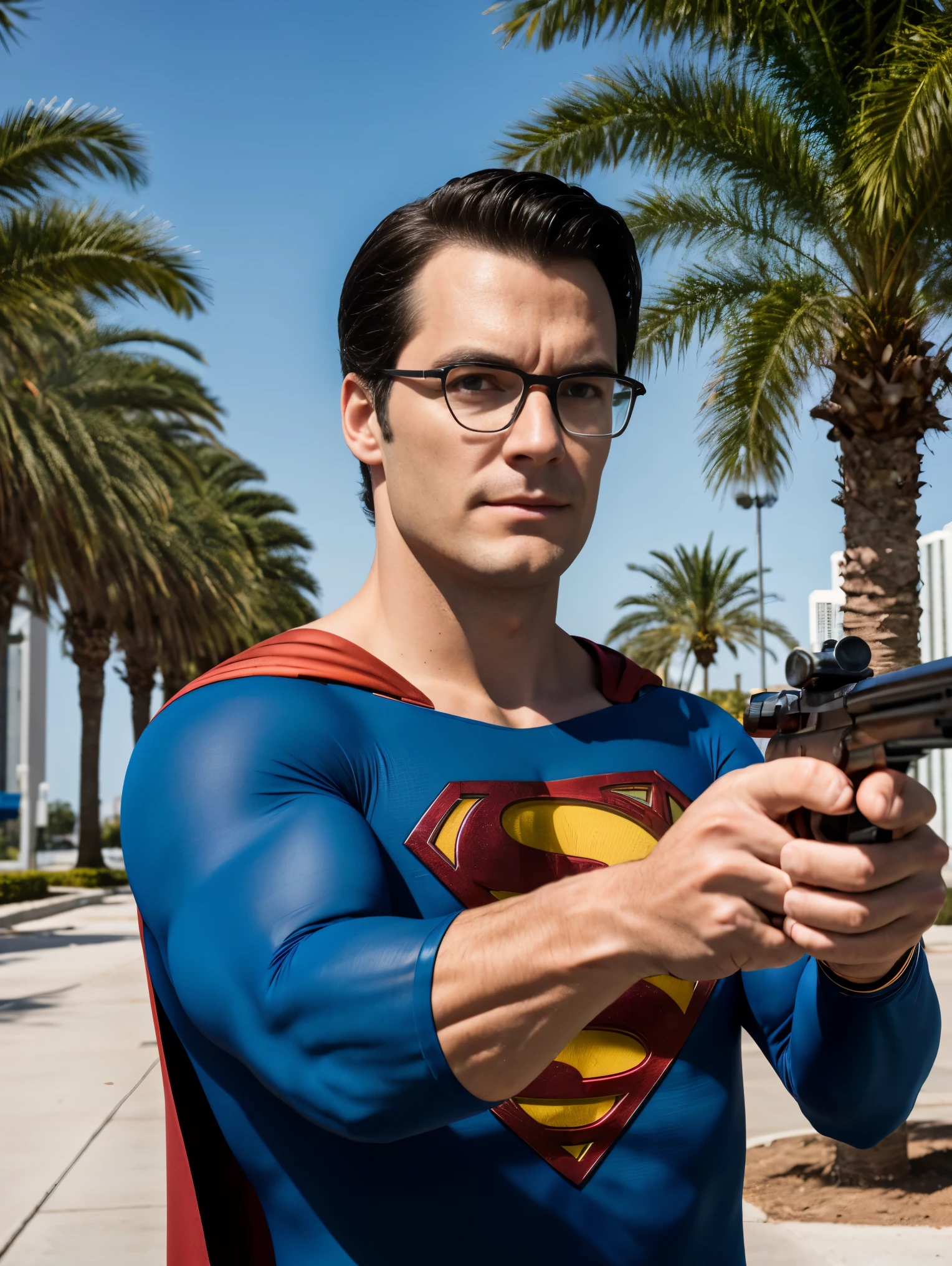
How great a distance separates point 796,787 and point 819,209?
716cm

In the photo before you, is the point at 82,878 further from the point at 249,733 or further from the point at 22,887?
the point at 249,733

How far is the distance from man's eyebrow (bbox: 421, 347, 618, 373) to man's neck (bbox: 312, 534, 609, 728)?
27 centimetres

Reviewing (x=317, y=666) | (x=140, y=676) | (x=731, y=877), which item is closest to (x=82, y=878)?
(x=140, y=676)

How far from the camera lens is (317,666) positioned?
158 centimetres

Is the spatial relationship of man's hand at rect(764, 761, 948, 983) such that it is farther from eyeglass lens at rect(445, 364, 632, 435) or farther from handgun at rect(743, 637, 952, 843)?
eyeglass lens at rect(445, 364, 632, 435)

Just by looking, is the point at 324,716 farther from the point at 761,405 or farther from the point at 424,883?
the point at 761,405

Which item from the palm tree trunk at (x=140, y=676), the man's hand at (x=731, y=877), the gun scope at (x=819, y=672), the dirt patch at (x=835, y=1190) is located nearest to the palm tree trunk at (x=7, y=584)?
the palm tree trunk at (x=140, y=676)

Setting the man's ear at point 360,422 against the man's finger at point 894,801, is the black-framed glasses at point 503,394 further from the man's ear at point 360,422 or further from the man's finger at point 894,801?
the man's finger at point 894,801

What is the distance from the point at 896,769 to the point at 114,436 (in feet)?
52.6

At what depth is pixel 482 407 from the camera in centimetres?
158

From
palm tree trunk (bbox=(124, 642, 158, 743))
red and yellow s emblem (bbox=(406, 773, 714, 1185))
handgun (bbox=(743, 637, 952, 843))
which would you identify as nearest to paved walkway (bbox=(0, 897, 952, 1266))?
red and yellow s emblem (bbox=(406, 773, 714, 1185))

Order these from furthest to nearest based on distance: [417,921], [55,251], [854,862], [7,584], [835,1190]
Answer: [7,584] < [55,251] < [835,1190] < [417,921] < [854,862]

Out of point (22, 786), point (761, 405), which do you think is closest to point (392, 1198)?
point (761, 405)

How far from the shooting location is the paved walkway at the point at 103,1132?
4996mm
